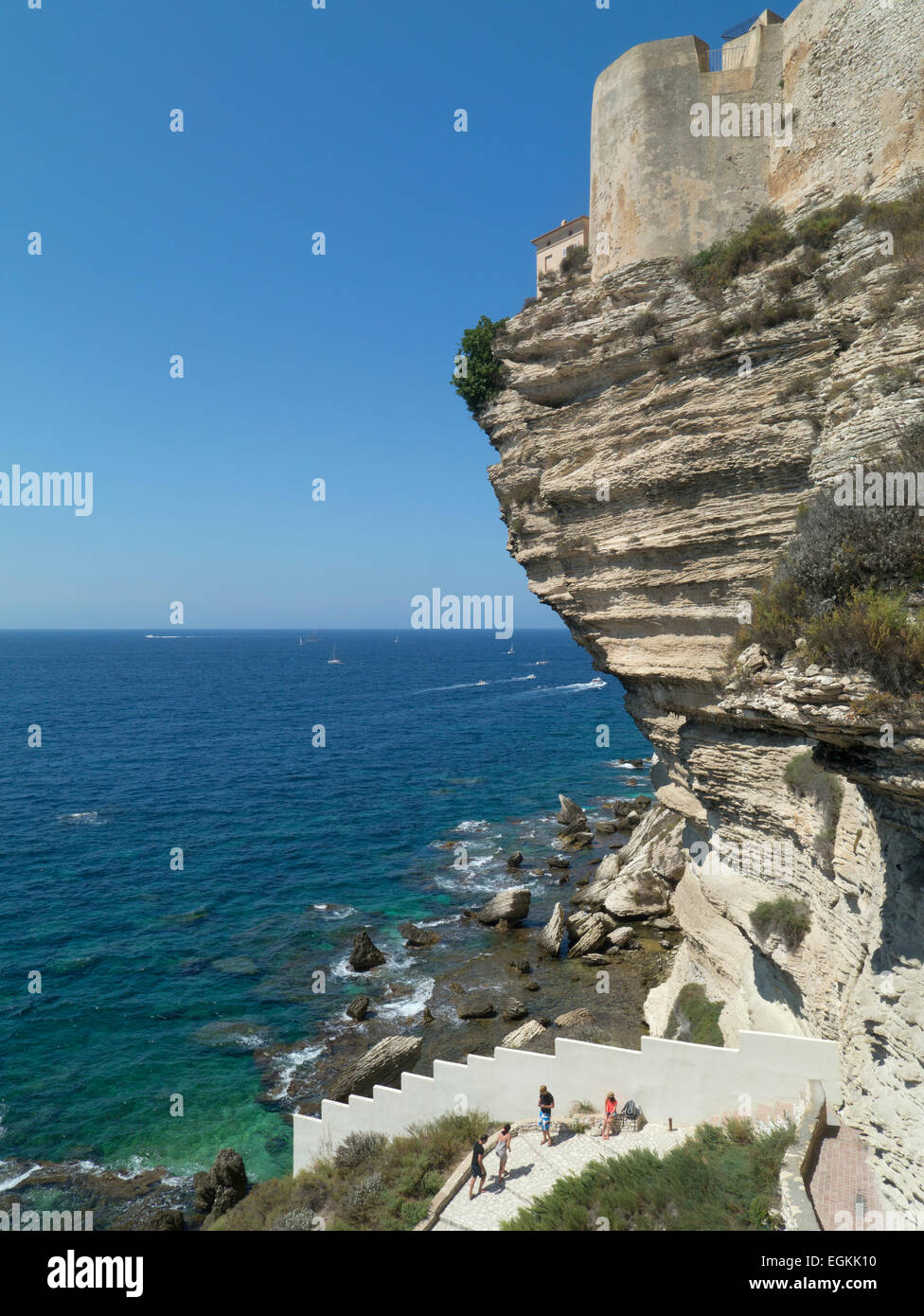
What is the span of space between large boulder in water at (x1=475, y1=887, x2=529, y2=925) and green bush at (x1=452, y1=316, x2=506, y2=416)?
2107 centimetres

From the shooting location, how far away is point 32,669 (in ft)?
462

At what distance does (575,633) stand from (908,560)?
40.3 feet

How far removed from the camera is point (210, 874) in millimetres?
37531

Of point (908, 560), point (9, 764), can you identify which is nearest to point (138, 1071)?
point (908, 560)

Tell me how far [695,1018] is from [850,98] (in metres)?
20.6

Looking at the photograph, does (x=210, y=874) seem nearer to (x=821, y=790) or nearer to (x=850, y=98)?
(x=821, y=790)

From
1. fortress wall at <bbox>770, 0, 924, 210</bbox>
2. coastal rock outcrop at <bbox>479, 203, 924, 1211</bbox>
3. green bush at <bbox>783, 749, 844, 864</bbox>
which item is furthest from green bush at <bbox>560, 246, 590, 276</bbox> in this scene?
green bush at <bbox>783, 749, 844, 864</bbox>

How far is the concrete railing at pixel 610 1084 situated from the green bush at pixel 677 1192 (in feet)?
3.58

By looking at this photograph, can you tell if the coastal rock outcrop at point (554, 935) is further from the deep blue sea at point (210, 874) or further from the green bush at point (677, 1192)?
the green bush at point (677, 1192)

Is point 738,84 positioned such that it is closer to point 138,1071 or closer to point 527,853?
point 138,1071

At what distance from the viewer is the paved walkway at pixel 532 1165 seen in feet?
40.2

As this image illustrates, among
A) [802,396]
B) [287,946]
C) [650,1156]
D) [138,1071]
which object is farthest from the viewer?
[287,946]

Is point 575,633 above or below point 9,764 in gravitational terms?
above

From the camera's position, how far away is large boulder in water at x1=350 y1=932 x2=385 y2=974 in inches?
1133
